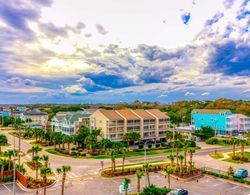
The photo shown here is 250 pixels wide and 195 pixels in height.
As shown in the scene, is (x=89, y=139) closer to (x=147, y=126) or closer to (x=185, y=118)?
(x=147, y=126)

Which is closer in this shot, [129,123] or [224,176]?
[224,176]

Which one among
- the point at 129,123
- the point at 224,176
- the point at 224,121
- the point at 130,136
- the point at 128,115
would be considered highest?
the point at 128,115

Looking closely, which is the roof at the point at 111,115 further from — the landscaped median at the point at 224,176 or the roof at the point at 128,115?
the landscaped median at the point at 224,176

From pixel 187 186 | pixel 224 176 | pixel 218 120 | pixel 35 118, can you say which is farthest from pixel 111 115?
pixel 35 118

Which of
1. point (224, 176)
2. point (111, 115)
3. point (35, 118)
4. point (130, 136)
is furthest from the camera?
point (35, 118)

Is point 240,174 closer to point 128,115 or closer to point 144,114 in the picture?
point 128,115

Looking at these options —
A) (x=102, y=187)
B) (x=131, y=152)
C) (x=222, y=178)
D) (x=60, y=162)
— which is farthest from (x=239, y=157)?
(x=60, y=162)

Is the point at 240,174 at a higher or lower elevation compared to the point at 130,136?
lower
